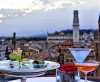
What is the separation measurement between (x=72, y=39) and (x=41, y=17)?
94 centimetres

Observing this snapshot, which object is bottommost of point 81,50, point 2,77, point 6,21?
point 2,77

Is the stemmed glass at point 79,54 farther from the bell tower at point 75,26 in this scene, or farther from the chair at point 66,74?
the bell tower at point 75,26

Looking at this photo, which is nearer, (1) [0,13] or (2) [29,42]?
(2) [29,42]

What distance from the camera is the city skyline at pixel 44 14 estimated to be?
15.1 ft

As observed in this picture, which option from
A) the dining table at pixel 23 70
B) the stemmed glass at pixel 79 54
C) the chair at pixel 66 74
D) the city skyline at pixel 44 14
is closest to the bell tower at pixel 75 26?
the city skyline at pixel 44 14

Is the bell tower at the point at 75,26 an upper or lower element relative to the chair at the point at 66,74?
upper

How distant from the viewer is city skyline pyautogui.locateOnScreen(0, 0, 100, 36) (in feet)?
15.1

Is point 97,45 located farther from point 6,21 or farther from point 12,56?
point 12,56

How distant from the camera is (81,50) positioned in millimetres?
1333

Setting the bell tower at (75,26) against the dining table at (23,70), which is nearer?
the dining table at (23,70)

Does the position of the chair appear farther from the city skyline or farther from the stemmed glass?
the city skyline

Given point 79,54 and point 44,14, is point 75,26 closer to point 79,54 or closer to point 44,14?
point 44,14

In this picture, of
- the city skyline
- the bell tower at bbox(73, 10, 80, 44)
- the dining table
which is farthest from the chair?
the city skyline

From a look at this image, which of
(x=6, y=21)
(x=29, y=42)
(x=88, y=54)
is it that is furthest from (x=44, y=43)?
(x=88, y=54)
